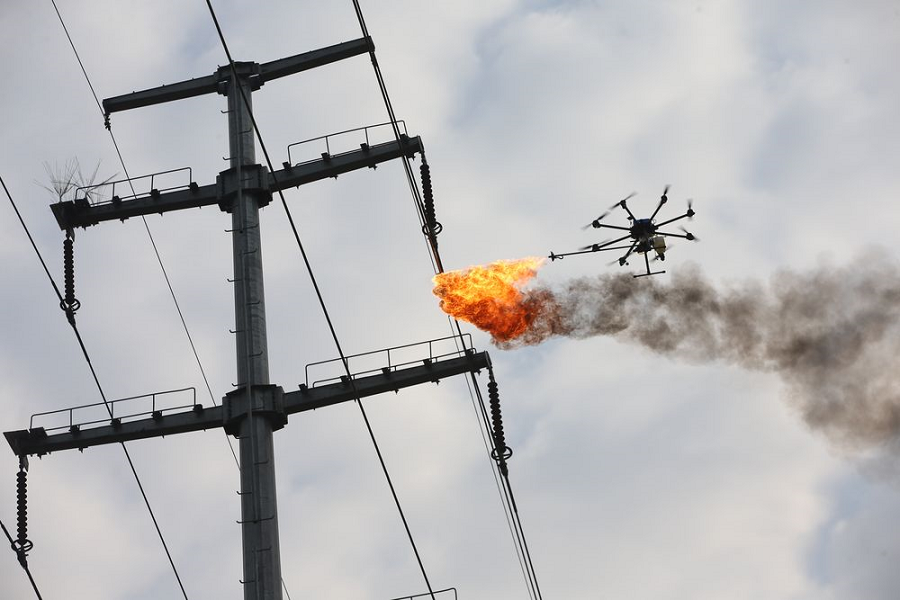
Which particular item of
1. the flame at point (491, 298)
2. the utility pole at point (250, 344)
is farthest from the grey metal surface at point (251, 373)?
the flame at point (491, 298)

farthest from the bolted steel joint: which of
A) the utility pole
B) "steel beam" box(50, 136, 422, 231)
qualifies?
"steel beam" box(50, 136, 422, 231)

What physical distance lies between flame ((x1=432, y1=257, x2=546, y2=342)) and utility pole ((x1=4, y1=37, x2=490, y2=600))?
4998 mm

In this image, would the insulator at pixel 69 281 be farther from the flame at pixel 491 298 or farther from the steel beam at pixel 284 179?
the flame at pixel 491 298

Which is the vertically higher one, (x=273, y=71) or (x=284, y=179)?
(x=273, y=71)

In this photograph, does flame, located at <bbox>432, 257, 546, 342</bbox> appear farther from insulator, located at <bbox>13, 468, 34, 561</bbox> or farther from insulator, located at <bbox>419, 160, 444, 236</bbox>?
insulator, located at <bbox>13, 468, 34, 561</bbox>

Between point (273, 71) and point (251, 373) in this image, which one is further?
point (273, 71)

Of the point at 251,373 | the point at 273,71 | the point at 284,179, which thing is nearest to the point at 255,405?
the point at 251,373

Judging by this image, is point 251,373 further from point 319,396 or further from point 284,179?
point 284,179

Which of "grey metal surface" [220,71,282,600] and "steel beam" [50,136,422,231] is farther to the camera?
"steel beam" [50,136,422,231]

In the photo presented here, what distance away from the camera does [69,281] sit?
2886 cm

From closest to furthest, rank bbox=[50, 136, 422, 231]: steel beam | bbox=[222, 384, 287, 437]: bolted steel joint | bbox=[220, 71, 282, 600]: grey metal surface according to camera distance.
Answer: bbox=[220, 71, 282, 600]: grey metal surface, bbox=[222, 384, 287, 437]: bolted steel joint, bbox=[50, 136, 422, 231]: steel beam

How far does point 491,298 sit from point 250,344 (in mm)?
8643

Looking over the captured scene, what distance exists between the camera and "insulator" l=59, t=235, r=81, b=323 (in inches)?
1116

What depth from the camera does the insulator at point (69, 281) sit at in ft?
93.0
